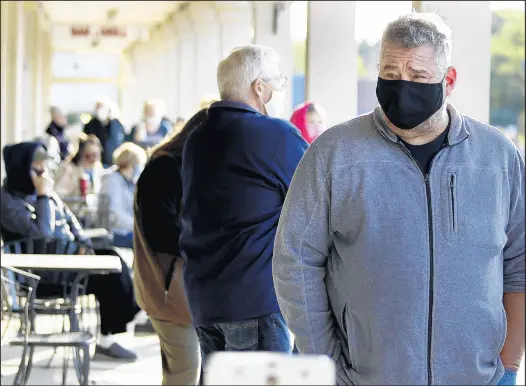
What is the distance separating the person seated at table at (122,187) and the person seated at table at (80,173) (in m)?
2.04

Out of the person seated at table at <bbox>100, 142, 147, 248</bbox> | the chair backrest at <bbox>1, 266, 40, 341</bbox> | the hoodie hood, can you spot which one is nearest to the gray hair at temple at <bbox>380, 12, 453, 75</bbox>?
the chair backrest at <bbox>1, 266, 40, 341</bbox>

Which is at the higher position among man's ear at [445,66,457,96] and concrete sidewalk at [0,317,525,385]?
man's ear at [445,66,457,96]

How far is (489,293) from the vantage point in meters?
2.65

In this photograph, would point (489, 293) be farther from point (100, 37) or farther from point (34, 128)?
point (100, 37)

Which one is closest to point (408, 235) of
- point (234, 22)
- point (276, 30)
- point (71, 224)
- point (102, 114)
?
point (71, 224)

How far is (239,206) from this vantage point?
3.69 metres

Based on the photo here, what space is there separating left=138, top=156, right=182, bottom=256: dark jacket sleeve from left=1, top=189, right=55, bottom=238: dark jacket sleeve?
9.02ft

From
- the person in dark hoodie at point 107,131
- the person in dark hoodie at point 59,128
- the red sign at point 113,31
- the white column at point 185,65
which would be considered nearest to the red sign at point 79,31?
the red sign at point 113,31

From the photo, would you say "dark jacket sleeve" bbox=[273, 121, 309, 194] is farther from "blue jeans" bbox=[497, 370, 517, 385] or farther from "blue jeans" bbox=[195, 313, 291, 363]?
"blue jeans" bbox=[497, 370, 517, 385]

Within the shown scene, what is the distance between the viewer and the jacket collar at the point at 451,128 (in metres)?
2.66

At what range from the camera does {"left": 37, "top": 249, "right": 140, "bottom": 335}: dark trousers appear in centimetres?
741

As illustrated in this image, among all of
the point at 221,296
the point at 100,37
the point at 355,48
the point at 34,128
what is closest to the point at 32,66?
the point at 34,128

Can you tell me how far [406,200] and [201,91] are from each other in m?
19.4

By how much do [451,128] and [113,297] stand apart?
4985mm
